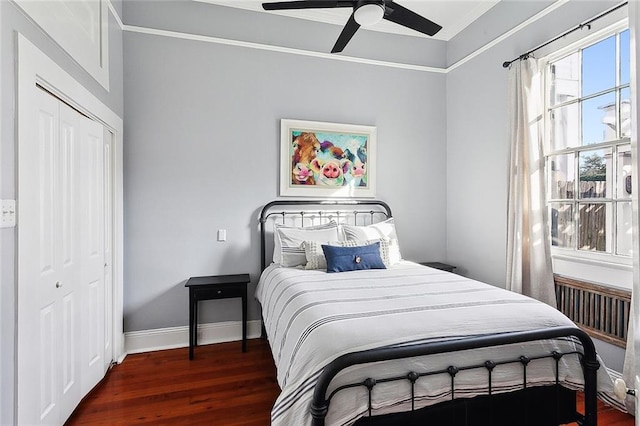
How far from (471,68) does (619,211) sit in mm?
2047

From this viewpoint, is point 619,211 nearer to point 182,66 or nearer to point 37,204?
point 37,204

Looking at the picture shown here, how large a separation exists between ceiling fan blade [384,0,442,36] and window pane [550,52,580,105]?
1.25 m

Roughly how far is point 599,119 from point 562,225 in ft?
2.73

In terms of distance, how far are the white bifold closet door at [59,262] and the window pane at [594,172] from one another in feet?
11.4

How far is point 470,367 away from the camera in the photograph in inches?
60.0

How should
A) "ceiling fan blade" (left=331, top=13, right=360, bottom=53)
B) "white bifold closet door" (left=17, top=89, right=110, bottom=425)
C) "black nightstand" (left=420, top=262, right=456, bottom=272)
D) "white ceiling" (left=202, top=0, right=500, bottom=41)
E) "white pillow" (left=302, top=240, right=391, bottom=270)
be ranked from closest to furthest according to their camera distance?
"white bifold closet door" (left=17, top=89, right=110, bottom=425) < "ceiling fan blade" (left=331, top=13, right=360, bottom=53) < "white pillow" (left=302, top=240, right=391, bottom=270) < "white ceiling" (left=202, top=0, right=500, bottom=41) < "black nightstand" (left=420, top=262, right=456, bottom=272)

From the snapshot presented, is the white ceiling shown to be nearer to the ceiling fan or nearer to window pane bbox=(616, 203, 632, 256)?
the ceiling fan

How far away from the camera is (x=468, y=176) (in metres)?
3.71

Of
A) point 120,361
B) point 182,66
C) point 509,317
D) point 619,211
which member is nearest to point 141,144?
point 182,66

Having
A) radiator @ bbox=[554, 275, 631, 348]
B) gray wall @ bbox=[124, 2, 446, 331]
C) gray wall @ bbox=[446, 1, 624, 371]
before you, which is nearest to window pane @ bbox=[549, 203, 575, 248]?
radiator @ bbox=[554, 275, 631, 348]

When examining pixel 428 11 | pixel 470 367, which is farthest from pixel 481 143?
pixel 470 367

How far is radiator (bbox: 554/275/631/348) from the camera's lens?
2.23 m

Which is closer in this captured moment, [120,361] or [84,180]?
[84,180]

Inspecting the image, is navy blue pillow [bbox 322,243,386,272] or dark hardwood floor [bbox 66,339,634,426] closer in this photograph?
dark hardwood floor [bbox 66,339,634,426]
